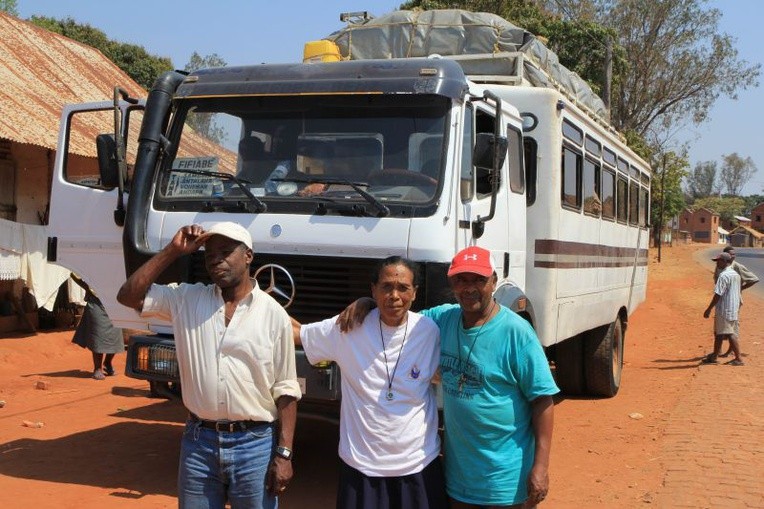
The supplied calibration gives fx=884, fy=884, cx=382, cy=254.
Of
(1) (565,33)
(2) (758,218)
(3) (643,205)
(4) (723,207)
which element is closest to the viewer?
(3) (643,205)

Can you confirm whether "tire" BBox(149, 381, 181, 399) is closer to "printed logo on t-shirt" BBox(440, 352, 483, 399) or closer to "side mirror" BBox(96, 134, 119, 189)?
"side mirror" BBox(96, 134, 119, 189)

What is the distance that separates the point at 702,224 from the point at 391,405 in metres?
113

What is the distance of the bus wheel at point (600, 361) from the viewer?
9.66 m

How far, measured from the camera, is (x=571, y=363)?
982 centimetres

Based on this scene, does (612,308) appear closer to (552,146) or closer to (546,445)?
(552,146)

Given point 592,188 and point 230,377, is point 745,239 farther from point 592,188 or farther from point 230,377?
point 230,377

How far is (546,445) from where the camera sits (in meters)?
3.36

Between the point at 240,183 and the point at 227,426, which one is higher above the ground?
the point at 240,183

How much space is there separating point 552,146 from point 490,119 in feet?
4.16

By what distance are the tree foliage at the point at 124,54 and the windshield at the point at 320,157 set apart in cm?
2430

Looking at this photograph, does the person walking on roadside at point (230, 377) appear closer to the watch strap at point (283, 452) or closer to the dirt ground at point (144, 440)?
the watch strap at point (283, 452)

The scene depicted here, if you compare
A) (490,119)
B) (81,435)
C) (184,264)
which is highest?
(490,119)

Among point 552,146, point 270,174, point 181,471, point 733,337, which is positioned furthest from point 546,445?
point 733,337

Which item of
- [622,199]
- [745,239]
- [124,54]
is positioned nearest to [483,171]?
[622,199]
